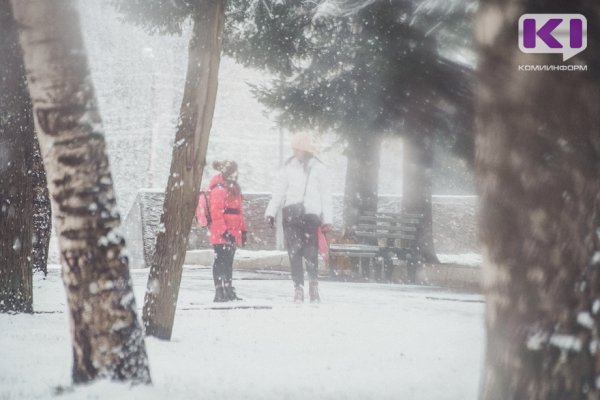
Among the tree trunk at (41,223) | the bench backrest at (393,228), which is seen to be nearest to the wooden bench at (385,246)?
the bench backrest at (393,228)

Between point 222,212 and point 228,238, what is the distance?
0.27 meters

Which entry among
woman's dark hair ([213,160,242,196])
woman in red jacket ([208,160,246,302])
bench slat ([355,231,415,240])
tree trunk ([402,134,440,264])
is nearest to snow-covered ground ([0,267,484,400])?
woman in red jacket ([208,160,246,302])

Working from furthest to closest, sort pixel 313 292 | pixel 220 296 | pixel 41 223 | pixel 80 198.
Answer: pixel 41 223, pixel 313 292, pixel 220 296, pixel 80 198

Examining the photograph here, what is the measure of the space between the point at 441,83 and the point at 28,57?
9.23 meters

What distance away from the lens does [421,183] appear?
45.3 feet

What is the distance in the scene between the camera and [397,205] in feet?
72.7

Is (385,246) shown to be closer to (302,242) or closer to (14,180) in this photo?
(302,242)

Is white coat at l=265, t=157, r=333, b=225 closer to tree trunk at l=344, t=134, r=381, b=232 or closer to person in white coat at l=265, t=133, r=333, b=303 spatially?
person in white coat at l=265, t=133, r=333, b=303

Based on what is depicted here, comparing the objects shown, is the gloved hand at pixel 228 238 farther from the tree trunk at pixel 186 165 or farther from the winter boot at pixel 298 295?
the tree trunk at pixel 186 165

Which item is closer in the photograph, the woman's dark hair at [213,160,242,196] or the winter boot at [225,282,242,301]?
the winter boot at [225,282,242,301]

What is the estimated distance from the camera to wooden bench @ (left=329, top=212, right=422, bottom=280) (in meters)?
11.5

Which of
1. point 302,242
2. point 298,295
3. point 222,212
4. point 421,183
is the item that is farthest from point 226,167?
point 421,183

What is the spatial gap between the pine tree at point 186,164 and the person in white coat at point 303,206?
300cm

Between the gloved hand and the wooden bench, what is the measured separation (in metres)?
3.95
